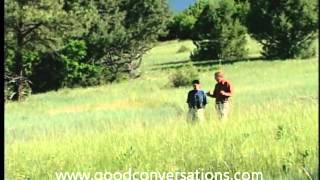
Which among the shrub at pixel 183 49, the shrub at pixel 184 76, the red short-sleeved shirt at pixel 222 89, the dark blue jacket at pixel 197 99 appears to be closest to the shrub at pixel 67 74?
the shrub at pixel 184 76

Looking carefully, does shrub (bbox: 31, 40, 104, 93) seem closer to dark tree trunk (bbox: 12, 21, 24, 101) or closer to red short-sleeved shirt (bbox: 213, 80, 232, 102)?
dark tree trunk (bbox: 12, 21, 24, 101)

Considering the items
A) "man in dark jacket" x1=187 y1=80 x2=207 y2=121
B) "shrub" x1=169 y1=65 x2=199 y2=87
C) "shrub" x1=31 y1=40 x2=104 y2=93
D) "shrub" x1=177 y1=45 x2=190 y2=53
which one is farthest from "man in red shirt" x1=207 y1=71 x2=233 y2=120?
"shrub" x1=177 y1=45 x2=190 y2=53

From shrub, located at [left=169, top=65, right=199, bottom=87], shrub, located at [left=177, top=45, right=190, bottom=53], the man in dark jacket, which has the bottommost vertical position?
the man in dark jacket

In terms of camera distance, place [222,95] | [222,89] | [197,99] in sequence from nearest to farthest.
→ 1. [197,99]
2. [222,95]
3. [222,89]

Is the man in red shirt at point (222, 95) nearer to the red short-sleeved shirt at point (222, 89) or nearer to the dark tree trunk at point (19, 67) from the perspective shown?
the red short-sleeved shirt at point (222, 89)

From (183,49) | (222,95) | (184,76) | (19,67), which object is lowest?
(222,95)

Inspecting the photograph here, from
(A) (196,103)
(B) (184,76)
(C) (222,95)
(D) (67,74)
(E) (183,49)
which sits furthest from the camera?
(E) (183,49)

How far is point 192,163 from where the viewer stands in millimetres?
6145

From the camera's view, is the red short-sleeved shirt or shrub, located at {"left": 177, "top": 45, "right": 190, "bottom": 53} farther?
shrub, located at {"left": 177, "top": 45, "right": 190, "bottom": 53}

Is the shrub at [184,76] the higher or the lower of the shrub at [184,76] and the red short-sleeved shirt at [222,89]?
the higher

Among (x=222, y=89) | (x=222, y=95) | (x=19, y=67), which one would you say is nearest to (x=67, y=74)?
(x=222, y=89)

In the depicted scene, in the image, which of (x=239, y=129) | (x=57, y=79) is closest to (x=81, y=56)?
(x=57, y=79)

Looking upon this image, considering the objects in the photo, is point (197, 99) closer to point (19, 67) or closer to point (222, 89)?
point (222, 89)

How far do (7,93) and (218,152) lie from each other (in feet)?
72.1
